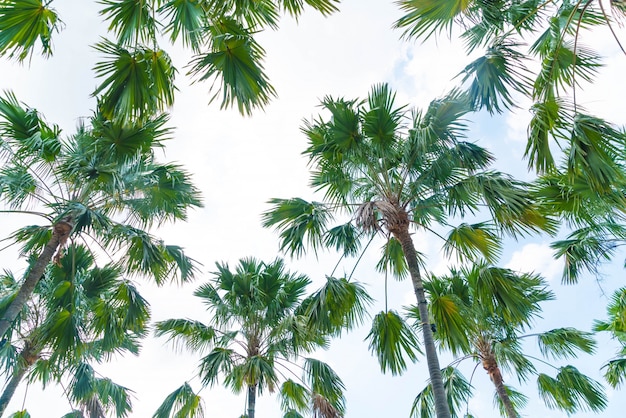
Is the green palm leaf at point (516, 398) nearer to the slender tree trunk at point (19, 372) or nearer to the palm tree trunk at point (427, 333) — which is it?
the palm tree trunk at point (427, 333)

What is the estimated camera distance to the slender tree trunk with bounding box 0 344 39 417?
7.44 metres

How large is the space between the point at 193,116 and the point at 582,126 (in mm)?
6073

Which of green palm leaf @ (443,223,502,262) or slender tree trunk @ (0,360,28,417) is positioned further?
slender tree trunk @ (0,360,28,417)

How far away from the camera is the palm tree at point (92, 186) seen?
662cm

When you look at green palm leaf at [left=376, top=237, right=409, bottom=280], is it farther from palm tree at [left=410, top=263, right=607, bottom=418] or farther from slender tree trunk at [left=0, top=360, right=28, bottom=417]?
slender tree trunk at [left=0, top=360, right=28, bottom=417]

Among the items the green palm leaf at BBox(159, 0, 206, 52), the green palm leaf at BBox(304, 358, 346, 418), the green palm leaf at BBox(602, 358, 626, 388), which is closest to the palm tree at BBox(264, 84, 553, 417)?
the green palm leaf at BBox(304, 358, 346, 418)

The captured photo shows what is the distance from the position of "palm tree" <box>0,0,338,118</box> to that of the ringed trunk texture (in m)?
2.31

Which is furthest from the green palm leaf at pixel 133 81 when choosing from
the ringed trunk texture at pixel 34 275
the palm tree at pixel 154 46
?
the ringed trunk texture at pixel 34 275

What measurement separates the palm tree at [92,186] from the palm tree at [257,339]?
2008 mm

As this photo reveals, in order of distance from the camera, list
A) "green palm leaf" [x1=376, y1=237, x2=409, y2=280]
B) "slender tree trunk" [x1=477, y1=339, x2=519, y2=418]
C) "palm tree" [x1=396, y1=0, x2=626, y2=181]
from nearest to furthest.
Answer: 1. "palm tree" [x1=396, y1=0, x2=626, y2=181]
2. "green palm leaf" [x1=376, y1=237, x2=409, y2=280]
3. "slender tree trunk" [x1=477, y1=339, x2=519, y2=418]

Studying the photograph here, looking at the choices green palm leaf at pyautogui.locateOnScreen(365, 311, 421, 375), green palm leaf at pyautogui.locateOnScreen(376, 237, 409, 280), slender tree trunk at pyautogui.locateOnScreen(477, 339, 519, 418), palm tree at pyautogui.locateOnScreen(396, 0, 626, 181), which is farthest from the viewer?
slender tree trunk at pyautogui.locateOnScreen(477, 339, 519, 418)

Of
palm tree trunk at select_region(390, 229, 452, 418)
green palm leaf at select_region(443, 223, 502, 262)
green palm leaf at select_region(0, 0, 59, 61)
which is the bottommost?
palm tree trunk at select_region(390, 229, 452, 418)

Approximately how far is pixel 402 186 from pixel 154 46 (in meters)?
4.01

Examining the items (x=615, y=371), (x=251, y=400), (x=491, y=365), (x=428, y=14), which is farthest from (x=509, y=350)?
(x=428, y=14)
